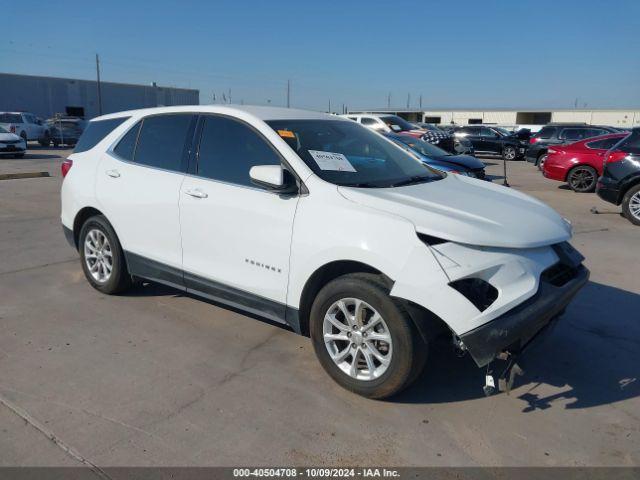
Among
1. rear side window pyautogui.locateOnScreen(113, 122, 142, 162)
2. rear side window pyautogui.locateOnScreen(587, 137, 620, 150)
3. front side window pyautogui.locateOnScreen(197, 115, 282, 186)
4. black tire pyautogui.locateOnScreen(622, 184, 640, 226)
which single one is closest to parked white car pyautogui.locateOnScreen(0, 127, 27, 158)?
rear side window pyautogui.locateOnScreen(113, 122, 142, 162)

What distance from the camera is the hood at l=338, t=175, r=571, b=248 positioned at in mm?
3023

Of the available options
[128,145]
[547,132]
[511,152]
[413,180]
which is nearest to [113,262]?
[128,145]

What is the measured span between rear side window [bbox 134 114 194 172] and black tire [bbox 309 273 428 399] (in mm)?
1734

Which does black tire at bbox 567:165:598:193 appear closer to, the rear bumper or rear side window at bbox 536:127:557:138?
rear side window at bbox 536:127:557:138

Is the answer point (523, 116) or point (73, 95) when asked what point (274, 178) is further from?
point (523, 116)

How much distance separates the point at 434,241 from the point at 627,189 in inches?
311

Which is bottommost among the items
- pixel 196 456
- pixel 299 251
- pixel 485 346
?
pixel 196 456

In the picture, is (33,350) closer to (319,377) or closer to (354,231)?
(319,377)

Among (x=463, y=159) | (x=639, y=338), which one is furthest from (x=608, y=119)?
(x=639, y=338)

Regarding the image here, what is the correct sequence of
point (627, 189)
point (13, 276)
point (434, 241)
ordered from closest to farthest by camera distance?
point (434, 241) → point (13, 276) → point (627, 189)

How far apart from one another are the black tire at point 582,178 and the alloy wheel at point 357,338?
38.5ft

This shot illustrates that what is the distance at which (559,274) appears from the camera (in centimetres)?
341

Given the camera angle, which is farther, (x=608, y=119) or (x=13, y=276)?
(x=608, y=119)

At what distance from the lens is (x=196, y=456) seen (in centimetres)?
278
